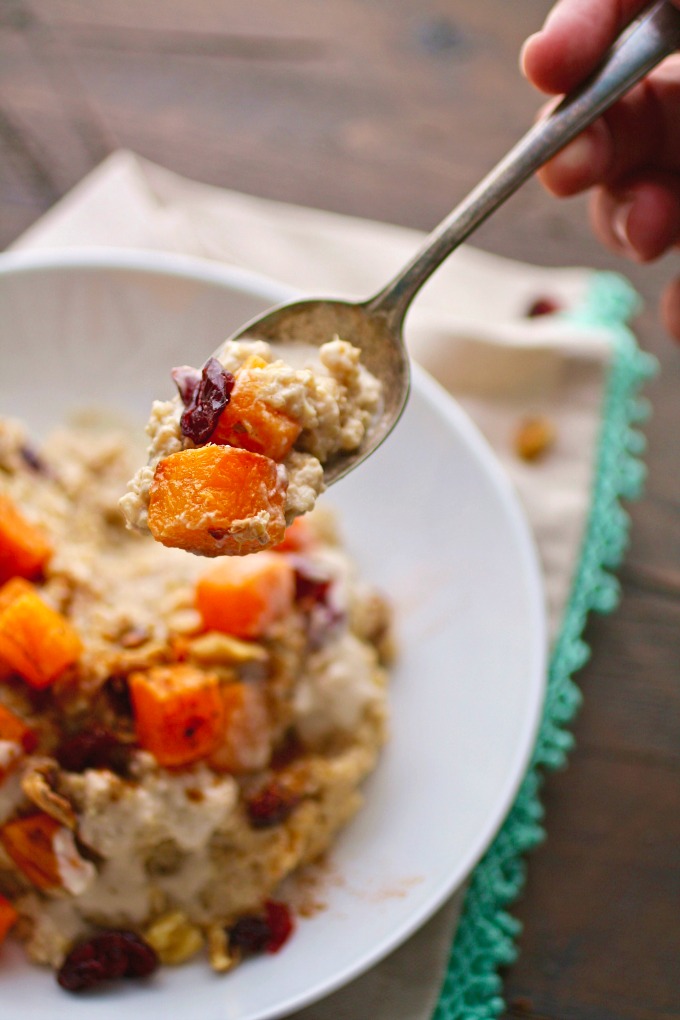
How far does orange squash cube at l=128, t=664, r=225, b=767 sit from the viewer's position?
1.92 meters

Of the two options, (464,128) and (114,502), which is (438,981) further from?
(464,128)

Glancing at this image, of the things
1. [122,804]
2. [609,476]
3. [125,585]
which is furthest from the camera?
[609,476]

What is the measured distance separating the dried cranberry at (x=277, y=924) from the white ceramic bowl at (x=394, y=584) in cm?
3

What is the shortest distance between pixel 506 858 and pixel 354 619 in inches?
27.6

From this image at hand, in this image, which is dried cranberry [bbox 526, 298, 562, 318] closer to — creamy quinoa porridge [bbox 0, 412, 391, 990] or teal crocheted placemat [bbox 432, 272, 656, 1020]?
teal crocheted placemat [bbox 432, 272, 656, 1020]

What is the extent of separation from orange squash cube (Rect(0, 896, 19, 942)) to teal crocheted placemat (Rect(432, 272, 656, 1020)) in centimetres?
97

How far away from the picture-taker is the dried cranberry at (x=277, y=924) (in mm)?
2043

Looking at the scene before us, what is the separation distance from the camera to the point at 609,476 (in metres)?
2.75

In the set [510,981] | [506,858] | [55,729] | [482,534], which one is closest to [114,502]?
[55,729]

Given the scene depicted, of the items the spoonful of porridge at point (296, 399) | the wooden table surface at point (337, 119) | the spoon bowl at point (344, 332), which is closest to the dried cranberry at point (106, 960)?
the spoonful of porridge at point (296, 399)

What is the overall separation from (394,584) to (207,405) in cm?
117

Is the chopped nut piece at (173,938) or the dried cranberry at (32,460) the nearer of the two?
the chopped nut piece at (173,938)

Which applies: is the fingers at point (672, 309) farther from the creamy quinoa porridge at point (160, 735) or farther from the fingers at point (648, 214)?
the creamy quinoa porridge at point (160, 735)

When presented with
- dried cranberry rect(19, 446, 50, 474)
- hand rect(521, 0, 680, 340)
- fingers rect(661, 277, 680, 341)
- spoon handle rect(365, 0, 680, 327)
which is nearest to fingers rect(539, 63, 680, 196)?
hand rect(521, 0, 680, 340)
